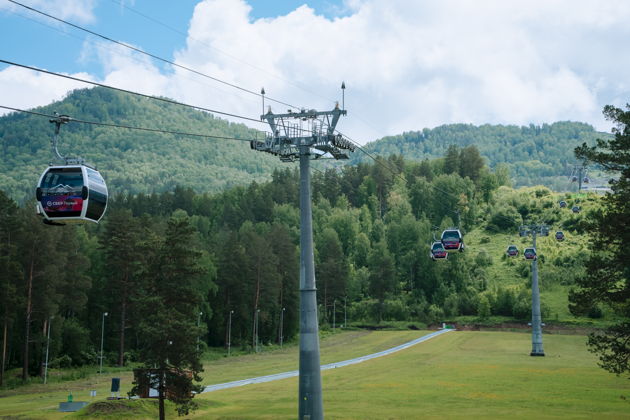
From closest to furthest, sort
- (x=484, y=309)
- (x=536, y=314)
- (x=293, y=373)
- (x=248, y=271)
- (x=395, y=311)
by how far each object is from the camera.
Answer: (x=293, y=373) → (x=536, y=314) → (x=248, y=271) → (x=484, y=309) → (x=395, y=311)

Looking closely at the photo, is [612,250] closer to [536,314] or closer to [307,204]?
[307,204]

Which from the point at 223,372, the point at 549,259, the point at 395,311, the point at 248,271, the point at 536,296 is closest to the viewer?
the point at 536,296

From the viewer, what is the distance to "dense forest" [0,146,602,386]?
69625 millimetres

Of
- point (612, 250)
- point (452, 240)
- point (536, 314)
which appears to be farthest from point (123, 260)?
point (612, 250)

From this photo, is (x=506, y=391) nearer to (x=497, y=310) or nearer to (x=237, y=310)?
(x=237, y=310)

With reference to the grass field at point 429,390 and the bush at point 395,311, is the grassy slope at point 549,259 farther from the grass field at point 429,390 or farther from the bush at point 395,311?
the grass field at point 429,390

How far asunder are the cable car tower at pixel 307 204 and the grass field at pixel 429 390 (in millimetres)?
12159

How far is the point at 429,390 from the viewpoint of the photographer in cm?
5353

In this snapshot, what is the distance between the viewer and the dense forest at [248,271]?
69625mm

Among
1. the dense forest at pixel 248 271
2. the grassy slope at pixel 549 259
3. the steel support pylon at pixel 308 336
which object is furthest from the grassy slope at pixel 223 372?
the grassy slope at pixel 549 259

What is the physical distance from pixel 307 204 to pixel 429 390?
27.9m

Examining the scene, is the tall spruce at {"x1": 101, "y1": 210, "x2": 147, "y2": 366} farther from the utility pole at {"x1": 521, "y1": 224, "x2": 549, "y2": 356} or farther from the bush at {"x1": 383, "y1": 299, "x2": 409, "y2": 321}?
the bush at {"x1": 383, "y1": 299, "x2": 409, "y2": 321}

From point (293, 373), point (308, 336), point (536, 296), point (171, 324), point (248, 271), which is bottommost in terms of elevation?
point (293, 373)

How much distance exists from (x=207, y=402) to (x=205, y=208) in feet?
500
